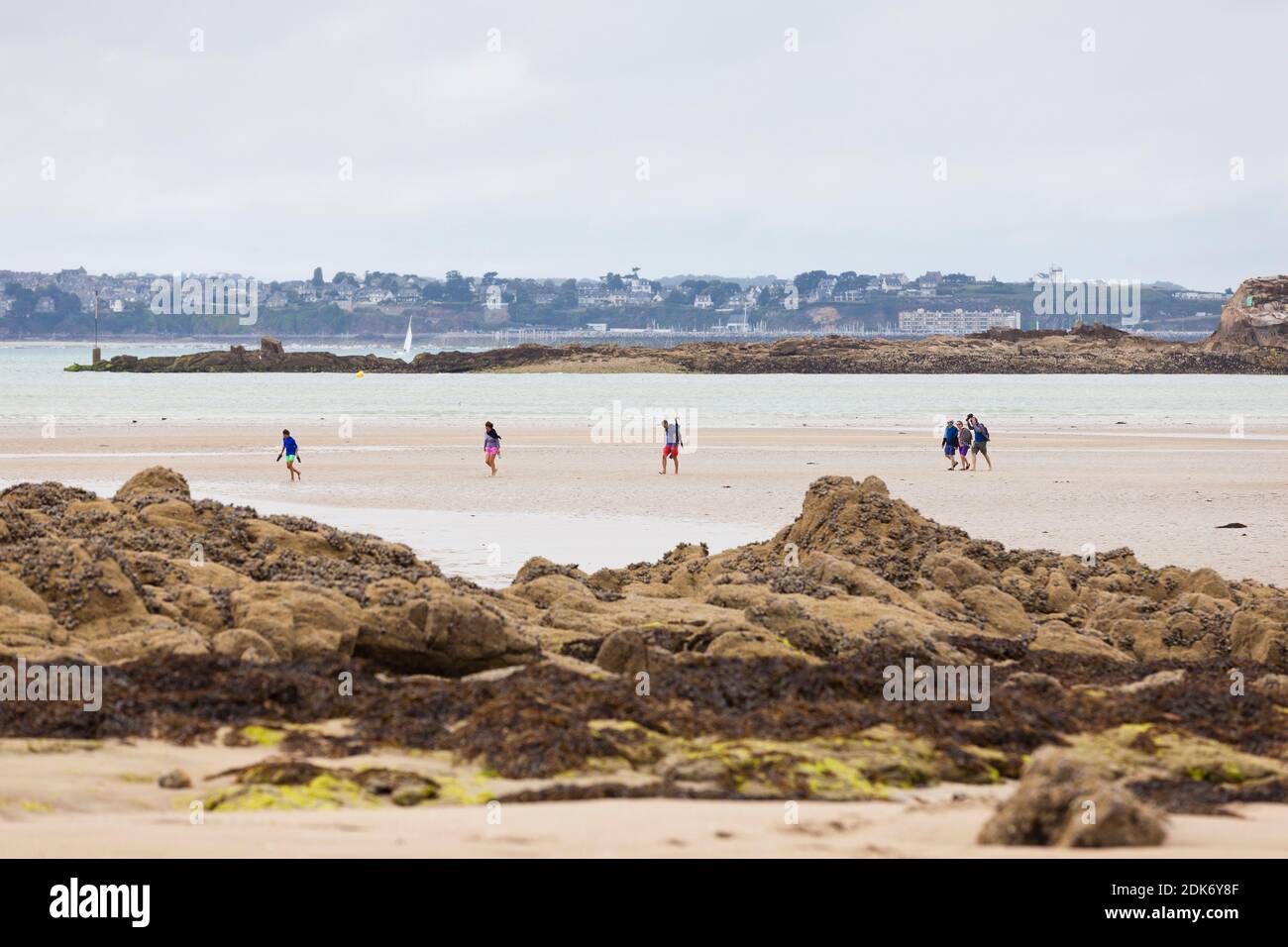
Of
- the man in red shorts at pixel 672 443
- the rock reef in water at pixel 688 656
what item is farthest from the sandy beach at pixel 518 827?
the man in red shorts at pixel 672 443

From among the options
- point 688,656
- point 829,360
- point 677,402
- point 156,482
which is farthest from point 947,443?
point 829,360

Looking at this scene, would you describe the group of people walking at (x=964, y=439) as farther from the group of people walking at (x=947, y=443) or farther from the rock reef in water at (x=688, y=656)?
the rock reef in water at (x=688, y=656)

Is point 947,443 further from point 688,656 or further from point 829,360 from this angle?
point 829,360

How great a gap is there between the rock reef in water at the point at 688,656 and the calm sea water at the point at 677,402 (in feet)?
132

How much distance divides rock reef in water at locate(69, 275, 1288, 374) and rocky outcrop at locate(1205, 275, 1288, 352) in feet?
1.10

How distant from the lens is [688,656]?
981 cm

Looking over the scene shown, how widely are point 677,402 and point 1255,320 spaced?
11725cm

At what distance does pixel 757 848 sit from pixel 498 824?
112 centimetres

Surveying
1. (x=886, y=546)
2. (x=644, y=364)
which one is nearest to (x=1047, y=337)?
(x=644, y=364)

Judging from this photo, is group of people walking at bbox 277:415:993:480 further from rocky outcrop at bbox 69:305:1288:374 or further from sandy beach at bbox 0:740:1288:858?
rocky outcrop at bbox 69:305:1288:374

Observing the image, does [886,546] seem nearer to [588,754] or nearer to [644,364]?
[588,754]

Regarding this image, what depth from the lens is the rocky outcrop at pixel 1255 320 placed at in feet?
561

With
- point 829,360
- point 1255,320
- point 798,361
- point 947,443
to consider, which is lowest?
point 947,443
